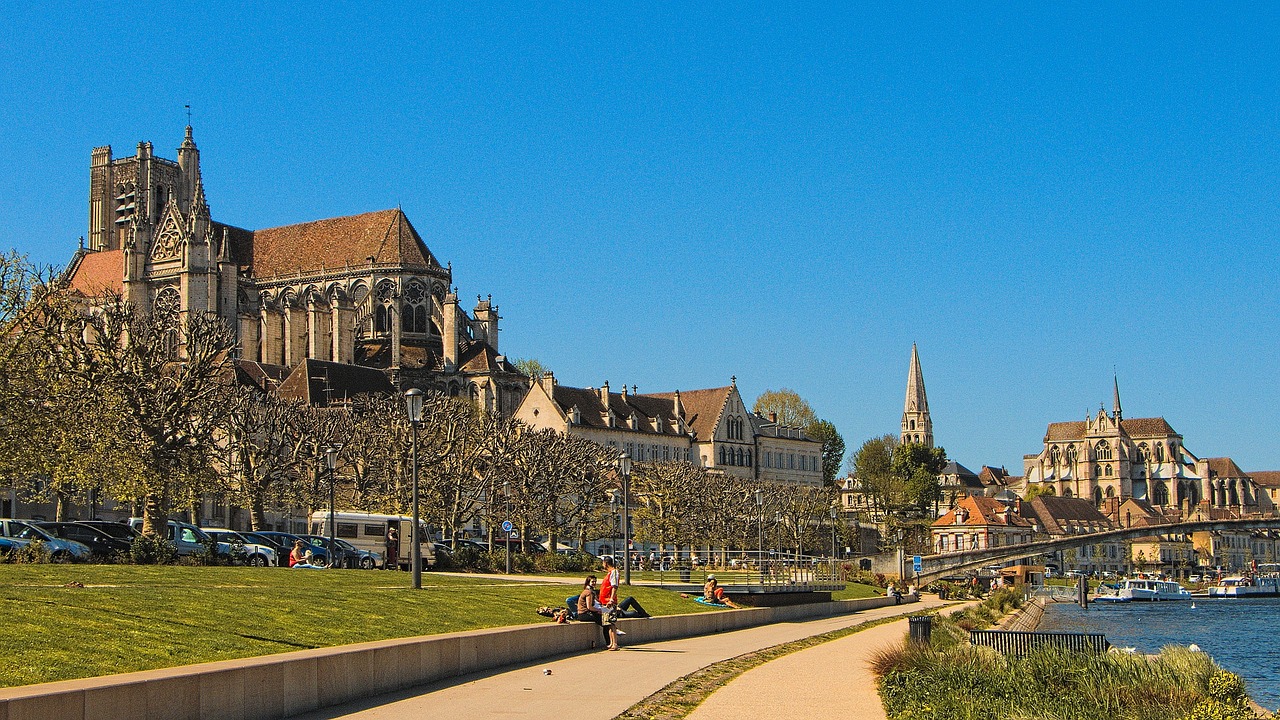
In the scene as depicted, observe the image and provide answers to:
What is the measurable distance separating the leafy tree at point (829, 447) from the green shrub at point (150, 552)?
123 m

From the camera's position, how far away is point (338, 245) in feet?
456

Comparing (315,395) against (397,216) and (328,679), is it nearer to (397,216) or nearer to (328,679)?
(397,216)

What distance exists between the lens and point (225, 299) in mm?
122188

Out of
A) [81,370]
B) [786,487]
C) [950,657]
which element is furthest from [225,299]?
[950,657]

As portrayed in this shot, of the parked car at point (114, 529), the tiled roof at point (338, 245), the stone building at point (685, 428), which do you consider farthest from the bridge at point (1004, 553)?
the parked car at point (114, 529)

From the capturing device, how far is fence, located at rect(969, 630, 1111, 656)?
24344mm

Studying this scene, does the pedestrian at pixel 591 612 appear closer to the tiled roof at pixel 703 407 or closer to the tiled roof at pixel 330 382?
the tiled roof at pixel 330 382

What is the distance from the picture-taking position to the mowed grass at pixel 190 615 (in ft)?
50.4

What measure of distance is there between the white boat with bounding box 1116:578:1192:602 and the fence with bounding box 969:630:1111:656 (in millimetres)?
109473

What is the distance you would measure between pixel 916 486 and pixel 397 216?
64.3 m

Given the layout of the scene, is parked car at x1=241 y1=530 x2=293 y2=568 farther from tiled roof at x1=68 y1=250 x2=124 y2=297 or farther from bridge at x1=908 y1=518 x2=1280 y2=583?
tiled roof at x1=68 y1=250 x2=124 y2=297

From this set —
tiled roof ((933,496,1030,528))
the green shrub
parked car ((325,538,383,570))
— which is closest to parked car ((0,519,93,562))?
the green shrub

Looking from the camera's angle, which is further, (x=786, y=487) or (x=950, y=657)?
(x=786, y=487)

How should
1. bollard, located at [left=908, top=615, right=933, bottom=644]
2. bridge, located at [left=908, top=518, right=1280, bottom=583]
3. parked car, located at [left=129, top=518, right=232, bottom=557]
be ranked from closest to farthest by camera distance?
bollard, located at [left=908, top=615, right=933, bottom=644]
parked car, located at [left=129, top=518, right=232, bottom=557]
bridge, located at [left=908, top=518, right=1280, bottom=583]
